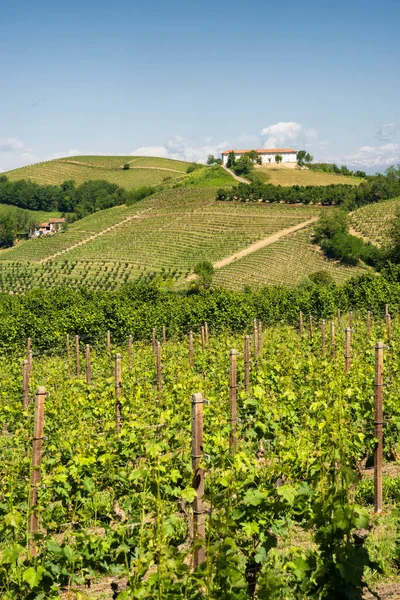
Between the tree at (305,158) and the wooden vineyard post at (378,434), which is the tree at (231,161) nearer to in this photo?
the tree at (305,158)

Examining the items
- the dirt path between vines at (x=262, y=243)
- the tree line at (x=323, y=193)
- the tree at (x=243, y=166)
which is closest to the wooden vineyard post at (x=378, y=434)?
the dirt path between vines at (x=262, y=243)

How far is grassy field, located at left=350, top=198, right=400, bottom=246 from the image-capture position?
71188 millimetres

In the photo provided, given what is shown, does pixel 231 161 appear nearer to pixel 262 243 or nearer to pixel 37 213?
pixel 37 213

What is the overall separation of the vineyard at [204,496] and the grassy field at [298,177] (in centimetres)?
10030

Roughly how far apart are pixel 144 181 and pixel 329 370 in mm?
156180

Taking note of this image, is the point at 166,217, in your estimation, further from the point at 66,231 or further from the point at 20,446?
the point at 20,446

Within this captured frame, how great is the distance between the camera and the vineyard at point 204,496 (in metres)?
4.87

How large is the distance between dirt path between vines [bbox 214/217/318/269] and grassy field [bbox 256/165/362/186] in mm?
28562

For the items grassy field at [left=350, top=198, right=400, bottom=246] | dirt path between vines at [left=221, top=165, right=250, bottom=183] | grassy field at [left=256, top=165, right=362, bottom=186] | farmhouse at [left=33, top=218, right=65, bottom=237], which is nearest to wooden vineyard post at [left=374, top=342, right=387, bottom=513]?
grassy field at [left=350, top=198, right=400, bottom=246]

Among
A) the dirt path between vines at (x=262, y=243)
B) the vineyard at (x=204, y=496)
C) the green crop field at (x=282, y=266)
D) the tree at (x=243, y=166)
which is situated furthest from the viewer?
the tree at (x=243, y=166)

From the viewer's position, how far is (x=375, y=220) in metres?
76.3

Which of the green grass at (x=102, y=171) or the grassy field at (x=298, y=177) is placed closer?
the grassy field at (x=298, y=177)

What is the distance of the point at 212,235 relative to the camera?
285 feet

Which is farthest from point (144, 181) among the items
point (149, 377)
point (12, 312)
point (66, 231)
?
point (149, 377)
